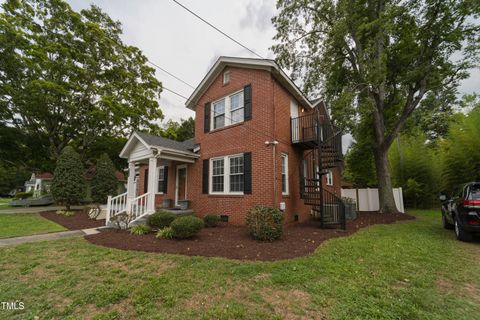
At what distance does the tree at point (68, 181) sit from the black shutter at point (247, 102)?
12466 mm

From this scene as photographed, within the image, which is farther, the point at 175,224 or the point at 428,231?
the point at 428,231

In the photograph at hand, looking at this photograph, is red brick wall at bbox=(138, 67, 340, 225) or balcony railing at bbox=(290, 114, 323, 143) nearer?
red brick wall at bbox=(138, 67, 340, 225)

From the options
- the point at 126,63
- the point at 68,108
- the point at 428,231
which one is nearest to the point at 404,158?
the point at 428,231

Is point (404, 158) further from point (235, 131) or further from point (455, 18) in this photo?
point (235, 131)

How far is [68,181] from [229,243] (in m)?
13.0

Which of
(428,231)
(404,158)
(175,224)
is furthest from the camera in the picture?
(404,158)

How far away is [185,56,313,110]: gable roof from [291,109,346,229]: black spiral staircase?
151 centimetres

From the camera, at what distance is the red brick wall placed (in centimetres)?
799

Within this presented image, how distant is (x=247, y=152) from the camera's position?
8.44 metres

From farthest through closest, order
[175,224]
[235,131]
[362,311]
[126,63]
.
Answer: [126,63]
[235,131]
[175,224]
[362,311]

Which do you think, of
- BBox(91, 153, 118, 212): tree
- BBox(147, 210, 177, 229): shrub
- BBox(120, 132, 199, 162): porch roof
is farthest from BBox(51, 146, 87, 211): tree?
BBox(147, 210, 177, 229): shrub

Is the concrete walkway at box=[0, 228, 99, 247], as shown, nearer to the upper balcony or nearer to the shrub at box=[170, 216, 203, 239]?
the shrub at box=[170, 216, 203, 239]

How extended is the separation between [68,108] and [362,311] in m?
21.9

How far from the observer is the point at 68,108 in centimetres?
Answer: 1675
